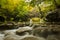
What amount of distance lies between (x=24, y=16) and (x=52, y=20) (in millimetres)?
7820

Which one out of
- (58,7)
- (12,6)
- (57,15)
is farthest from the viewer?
(12,6)

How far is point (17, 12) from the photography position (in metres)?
17.9

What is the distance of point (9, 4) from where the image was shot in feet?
54.4

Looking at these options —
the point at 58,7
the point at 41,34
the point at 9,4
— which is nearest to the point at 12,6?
the point at 9,4

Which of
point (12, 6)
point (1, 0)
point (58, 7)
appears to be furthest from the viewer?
point (12, 6)

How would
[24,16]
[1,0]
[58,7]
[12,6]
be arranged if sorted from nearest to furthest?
[58,7] < [1,0] < [12,6] < [24,16]

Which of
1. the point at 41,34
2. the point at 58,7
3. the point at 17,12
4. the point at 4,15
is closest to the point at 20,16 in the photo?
the point at 17,12

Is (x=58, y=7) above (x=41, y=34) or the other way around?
above

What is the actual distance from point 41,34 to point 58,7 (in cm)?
377

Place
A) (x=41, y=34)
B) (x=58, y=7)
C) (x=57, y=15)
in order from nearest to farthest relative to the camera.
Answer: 1. (x=41, y=34)
2. (x=57, y=15)
3. (x=58, y=7)

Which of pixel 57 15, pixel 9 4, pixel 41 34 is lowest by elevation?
pixel 41 34

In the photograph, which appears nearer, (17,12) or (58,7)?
(58,7)

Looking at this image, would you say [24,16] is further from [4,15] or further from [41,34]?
[41,34]

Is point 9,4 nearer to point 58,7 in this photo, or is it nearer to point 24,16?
point 24,16
